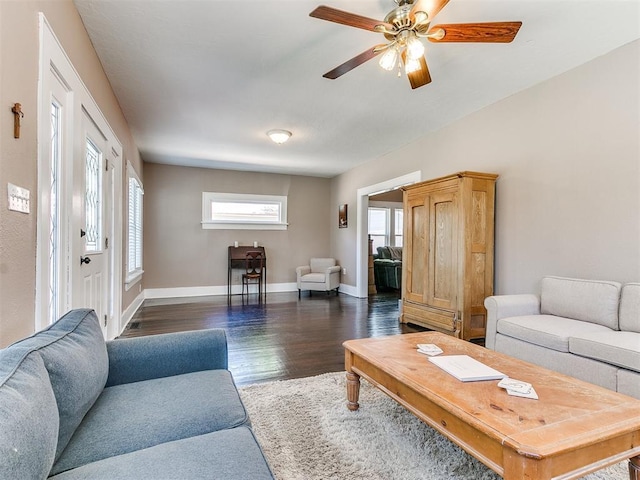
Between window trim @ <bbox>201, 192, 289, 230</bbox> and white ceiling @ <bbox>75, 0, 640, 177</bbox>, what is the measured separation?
6.84ft

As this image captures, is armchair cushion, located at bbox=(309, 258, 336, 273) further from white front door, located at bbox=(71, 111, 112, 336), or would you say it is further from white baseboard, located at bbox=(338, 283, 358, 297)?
white front door, located at bbox=(71, 111, 112, 336)

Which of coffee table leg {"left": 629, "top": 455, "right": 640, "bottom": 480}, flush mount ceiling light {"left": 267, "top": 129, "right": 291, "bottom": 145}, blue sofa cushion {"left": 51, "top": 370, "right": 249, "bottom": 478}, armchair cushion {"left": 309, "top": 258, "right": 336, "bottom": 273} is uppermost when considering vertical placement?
flush mount ceiling light {"left": 267, "top": 129, "right": 291, "bottom": 145}

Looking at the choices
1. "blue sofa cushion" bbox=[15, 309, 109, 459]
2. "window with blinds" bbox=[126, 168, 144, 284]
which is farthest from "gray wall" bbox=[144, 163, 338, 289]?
"blue sofa cushion" bbox=[15, 309, 109, 459]

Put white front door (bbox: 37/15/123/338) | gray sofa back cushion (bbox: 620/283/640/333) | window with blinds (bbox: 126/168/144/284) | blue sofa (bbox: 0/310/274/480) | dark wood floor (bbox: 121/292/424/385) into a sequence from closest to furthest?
blue sofa (bbox: 0/310/274/480) < white front door (bbox: 37/15/123/338) < gray sofa back cushion (bbox: 620/283/640/333) < dark wood floor (bbox: 121/292/424/385) < window with blinds (bbox: 126/168/144/284)

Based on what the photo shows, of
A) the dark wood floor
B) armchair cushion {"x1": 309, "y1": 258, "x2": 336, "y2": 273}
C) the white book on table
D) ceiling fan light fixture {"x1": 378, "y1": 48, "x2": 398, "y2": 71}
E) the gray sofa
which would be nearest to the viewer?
the white book on table

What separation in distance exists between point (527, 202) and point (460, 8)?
197cm

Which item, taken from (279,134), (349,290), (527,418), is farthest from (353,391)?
(349,290)

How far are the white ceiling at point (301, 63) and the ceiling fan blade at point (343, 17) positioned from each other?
320 mm

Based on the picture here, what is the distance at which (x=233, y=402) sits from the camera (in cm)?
128

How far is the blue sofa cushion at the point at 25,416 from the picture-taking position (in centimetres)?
62

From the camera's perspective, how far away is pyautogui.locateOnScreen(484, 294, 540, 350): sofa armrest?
2744 mm

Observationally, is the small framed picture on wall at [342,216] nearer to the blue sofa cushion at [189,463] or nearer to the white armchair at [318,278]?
the white armchair at [318,278]

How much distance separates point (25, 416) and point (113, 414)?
21.3 inches

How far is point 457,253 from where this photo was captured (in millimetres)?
3439
